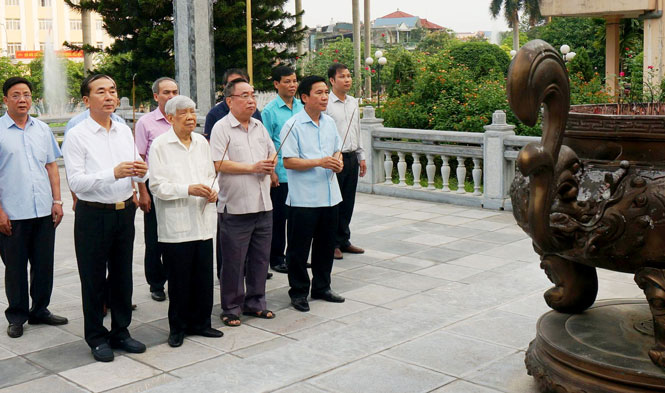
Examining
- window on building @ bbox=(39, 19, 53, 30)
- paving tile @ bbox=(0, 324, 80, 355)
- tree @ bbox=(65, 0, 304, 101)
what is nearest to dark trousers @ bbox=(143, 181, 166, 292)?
paving tile @ bbox=(0, 324, 80, 355)

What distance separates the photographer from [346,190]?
7.43 m

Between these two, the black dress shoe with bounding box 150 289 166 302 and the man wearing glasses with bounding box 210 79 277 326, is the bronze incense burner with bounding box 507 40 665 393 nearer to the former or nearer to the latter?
the man wearing glasses with bounding box 210 79 277 326

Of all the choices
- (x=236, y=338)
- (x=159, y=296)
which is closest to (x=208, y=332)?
(x=236, y=338)

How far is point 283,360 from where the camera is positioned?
4656 mm

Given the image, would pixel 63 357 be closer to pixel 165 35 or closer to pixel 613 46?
pixel 165 35

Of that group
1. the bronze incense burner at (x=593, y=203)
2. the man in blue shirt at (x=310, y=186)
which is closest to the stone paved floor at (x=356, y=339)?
the man in blue shirt at (x=310, y=186)

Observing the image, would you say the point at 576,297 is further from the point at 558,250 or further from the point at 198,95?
the point at 198,95

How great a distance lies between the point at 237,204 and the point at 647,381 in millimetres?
2858

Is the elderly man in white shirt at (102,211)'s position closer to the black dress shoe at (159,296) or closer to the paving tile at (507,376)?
the black dress shoe at (159,296)

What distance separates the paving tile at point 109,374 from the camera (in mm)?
4398

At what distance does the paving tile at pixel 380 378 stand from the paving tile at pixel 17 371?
1.59m

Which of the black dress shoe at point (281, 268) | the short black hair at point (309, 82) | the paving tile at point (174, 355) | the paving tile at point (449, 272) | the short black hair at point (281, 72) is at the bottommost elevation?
the paving tile at point (174, 355)

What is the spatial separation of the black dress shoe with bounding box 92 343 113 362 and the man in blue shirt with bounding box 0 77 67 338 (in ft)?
2.56

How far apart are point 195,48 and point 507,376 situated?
13.4m
